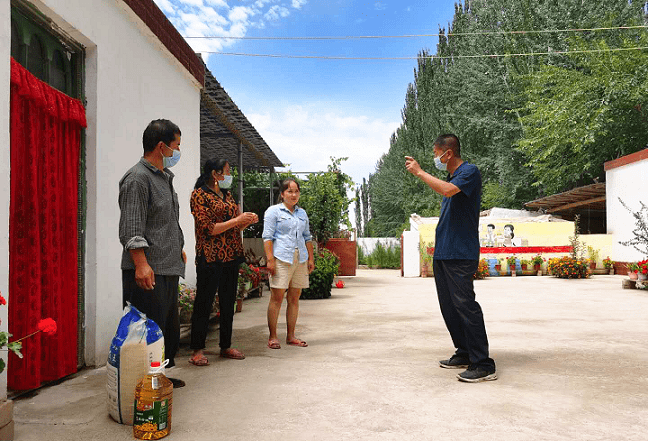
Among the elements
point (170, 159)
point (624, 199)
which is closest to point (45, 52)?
point (170, 159)

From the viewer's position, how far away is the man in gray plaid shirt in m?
2.92

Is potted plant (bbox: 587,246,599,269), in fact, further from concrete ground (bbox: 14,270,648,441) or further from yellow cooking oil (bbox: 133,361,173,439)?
yellow cooking oil (bbox: 133,361,173,439)

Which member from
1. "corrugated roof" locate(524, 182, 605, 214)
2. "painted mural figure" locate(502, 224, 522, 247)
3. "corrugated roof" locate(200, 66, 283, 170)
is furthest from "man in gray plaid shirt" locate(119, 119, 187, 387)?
"corrugated roof" locate(524, 182, 605, 214)

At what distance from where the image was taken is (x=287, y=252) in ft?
15.3

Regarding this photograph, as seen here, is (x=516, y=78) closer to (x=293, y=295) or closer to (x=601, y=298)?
(x=601, y=298)

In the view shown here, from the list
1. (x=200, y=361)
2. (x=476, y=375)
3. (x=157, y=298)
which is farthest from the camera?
(x=200, y=361)

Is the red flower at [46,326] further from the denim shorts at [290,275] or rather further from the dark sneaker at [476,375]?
the dark sneaker at [476,375]

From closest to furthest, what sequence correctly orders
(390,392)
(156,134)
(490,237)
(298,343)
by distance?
(156,134)
(390,392)
(298,343)
(490,237)

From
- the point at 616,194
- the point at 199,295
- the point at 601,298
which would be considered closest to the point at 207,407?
the point at 199,295

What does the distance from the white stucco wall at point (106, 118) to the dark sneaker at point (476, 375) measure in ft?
9.29

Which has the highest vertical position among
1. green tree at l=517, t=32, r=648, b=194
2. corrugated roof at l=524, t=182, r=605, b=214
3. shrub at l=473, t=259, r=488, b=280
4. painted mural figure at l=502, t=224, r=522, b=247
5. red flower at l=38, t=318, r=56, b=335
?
green tree at l=517, t=32, r=648, b=194

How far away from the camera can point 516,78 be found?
22469 mm

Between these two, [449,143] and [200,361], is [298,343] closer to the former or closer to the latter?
[200,361]

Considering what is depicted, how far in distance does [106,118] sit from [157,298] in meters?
1.96
